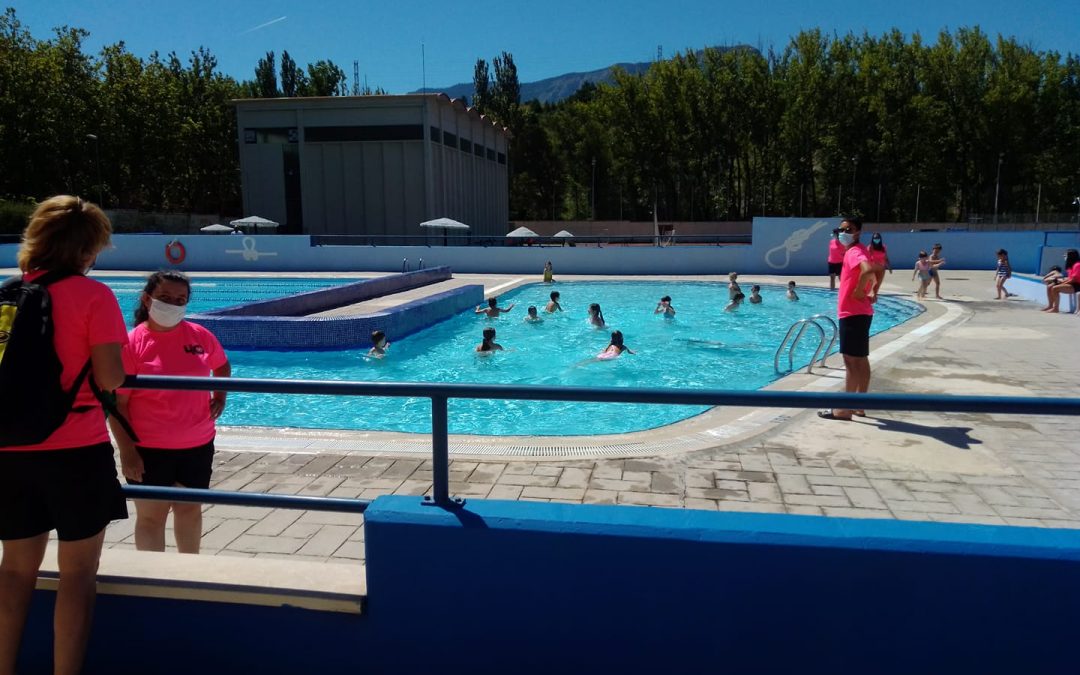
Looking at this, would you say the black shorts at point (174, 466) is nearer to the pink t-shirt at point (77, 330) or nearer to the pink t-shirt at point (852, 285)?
the pink t-shirt at point (77, 330)

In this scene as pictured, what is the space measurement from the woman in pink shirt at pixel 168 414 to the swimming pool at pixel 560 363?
3.58m

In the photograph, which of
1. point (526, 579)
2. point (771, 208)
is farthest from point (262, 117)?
point (526, 579)

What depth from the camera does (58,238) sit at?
7.36 feet

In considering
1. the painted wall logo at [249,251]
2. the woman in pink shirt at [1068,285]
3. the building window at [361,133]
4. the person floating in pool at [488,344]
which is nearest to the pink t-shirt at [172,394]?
the person floating in pool at [488,344]

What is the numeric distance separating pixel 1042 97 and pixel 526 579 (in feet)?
217

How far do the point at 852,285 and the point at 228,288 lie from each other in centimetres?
2135

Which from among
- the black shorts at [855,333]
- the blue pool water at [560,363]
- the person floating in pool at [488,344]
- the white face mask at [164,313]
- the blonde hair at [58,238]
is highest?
the blonde hair at [58,238]

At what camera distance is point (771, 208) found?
62812 millimetres

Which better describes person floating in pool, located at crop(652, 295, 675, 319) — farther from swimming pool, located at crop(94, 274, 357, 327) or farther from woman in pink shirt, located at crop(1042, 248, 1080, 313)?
swimming pool, located at crop(94, 274, 357, 327)

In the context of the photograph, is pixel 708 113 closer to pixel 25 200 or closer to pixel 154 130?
pixel 154 130

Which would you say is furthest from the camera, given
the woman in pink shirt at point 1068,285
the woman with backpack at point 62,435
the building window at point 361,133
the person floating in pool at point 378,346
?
the building window at point 361,133

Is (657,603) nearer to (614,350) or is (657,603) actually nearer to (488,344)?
(614,350)

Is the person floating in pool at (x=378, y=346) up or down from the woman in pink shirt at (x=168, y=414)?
down

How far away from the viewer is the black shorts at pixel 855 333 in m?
6.57
